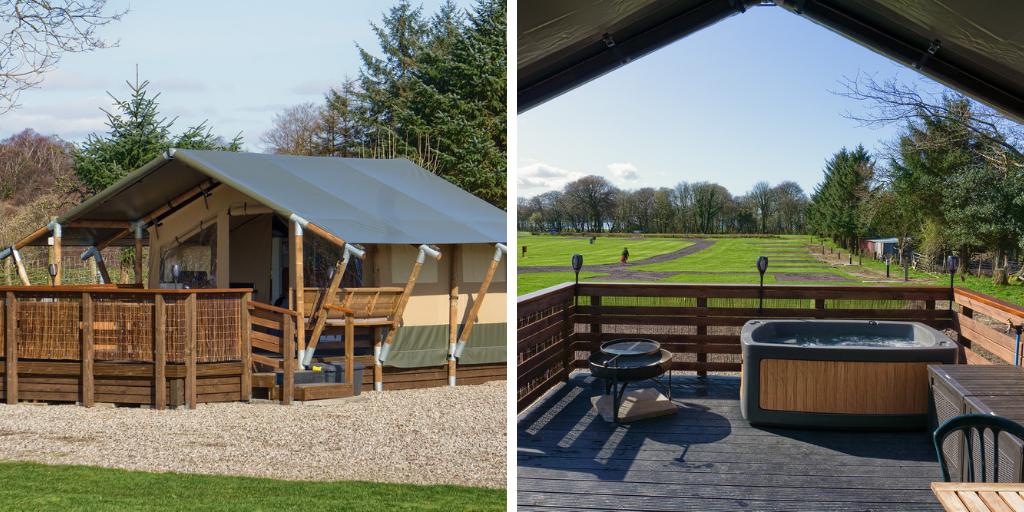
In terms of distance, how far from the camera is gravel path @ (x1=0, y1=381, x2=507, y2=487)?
6.48 m

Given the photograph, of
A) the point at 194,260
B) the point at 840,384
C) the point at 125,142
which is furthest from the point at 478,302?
the point at 125,142

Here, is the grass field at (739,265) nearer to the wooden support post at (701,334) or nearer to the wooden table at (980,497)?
the wooden support post at (701,334)

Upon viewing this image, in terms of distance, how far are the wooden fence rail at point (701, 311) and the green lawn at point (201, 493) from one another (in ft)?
5.16

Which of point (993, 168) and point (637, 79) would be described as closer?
point (993, 168)

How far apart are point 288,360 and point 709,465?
460cm

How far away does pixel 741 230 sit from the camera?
6121 mm

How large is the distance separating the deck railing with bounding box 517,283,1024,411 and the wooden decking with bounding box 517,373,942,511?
0.80 m

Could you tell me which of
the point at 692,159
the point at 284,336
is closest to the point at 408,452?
the point at 284,336

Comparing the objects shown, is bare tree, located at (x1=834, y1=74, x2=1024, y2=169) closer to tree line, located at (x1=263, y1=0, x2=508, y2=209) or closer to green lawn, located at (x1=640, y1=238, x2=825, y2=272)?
green lawn, located at (x1=640, y1=238, x2=825, y2=272)

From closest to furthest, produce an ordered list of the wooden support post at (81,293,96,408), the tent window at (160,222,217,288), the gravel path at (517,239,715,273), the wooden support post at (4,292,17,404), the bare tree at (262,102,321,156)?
the gravel path at (517,239,715,273), the wooden support post at (81,293,96,408), the wooden support post at (4,292,17,404), the tent window at (160,222,217,288), the bare tree at (262,102,321,156)

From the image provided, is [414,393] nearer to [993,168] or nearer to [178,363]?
[178,363]

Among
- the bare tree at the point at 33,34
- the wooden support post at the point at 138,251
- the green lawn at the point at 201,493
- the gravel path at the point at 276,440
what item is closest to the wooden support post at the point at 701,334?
the green lawn at the point at 201,493

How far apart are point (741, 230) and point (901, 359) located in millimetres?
2146

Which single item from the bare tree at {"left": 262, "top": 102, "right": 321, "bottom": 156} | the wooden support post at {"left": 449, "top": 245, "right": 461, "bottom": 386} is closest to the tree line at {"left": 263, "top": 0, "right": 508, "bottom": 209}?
the bare tree at {"left": 262, "top": 102, "right": 321, "bottom": 156}
